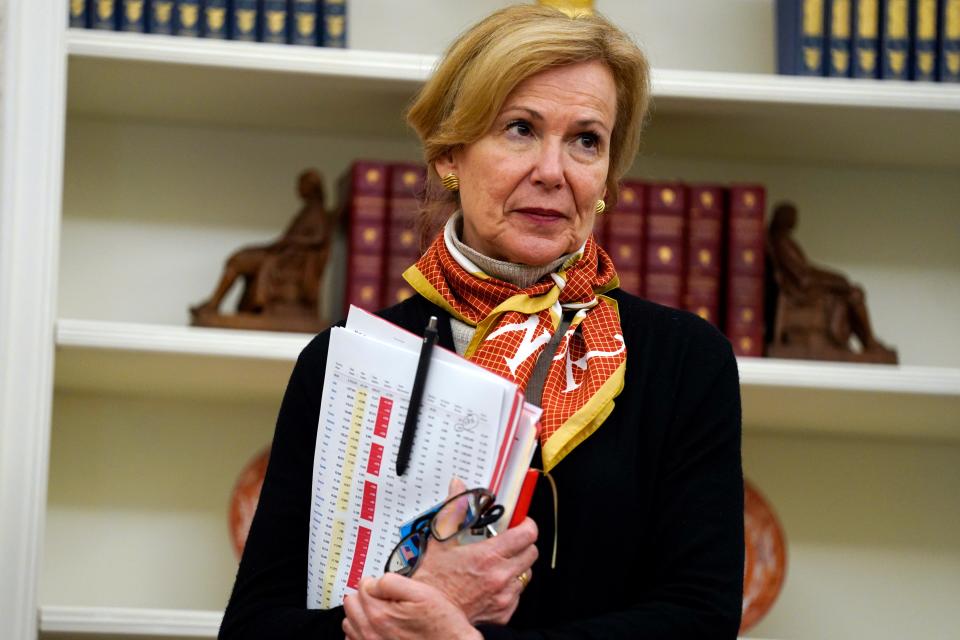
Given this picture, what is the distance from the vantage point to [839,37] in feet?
7.11

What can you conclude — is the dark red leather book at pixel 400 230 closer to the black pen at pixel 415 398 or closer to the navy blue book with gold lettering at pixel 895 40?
the navy blue book with gold lettering at pixel 895 40

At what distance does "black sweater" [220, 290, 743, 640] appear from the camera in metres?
1.14

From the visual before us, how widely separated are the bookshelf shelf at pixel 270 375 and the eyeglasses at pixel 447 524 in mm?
950

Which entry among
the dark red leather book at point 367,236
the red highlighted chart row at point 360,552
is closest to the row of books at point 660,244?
the dark red leather book at point 367,236

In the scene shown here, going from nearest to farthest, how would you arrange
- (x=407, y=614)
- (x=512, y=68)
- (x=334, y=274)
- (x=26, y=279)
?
(x=407, y=614), (x=512, y=68), (x=26, y=279), (x=334, y=274)

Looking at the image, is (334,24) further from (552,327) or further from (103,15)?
(552,327)

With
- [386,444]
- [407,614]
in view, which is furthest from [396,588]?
[386,444]

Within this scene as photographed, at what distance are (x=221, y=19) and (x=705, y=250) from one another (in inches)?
33.3

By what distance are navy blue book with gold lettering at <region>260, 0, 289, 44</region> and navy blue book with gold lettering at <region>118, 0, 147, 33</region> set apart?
18 cm

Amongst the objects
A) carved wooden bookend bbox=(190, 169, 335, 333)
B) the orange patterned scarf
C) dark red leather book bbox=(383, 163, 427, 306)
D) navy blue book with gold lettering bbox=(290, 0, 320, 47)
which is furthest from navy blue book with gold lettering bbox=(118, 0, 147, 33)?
the orange patterned scarf

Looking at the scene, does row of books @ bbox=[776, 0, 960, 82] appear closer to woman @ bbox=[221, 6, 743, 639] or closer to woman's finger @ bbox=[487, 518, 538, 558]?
woman @ bbox=[221, 6, 743, 639]

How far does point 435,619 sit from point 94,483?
1.42 m

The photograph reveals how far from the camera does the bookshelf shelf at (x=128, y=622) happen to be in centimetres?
201

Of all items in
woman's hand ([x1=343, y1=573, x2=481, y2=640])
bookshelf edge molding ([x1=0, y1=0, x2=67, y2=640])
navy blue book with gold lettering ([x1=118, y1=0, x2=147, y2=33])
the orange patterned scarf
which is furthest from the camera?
navy blue book with gold lettering ([x1=118, y1=0, x2=147, y2=33])
